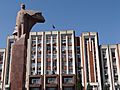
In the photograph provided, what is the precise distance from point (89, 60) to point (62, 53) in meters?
6.85

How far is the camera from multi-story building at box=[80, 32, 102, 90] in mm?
55625

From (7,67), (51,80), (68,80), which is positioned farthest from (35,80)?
(7,67)

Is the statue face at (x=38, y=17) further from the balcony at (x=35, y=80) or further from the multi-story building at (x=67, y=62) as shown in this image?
the balcony at (x=35, y=80)

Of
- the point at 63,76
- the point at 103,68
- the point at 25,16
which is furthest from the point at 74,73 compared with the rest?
the point at 25,16

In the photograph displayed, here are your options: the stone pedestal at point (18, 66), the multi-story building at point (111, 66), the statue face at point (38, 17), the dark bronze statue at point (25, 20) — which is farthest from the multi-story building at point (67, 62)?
the stone pedestal at point (18, 66)

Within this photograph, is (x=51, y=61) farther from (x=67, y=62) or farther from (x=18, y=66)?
(x=18, y=66)

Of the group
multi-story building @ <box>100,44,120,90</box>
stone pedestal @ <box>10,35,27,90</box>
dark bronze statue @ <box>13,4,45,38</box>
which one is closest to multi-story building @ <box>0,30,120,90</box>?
multi-story building @ <box>100,44,120,90</box>

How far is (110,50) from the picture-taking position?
198 ft

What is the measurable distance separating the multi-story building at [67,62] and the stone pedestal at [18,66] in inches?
1493

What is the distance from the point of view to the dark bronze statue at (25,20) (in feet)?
59.7

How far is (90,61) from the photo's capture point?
190ft

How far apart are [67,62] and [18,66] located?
4144cm

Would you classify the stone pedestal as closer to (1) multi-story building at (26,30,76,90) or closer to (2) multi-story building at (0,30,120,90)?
(2) multi-story building at (0,30,120,90)

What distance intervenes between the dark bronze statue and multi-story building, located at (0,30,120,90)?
122 feet
